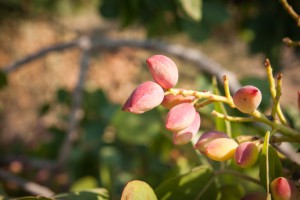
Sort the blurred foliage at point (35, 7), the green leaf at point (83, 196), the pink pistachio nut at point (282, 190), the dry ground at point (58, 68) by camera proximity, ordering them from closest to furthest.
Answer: the pink pistachio nut at point (282, 190), the green leaf at point (83, 196), the blurred foliage at point (35, 7), the dry ground at point (58, 68)

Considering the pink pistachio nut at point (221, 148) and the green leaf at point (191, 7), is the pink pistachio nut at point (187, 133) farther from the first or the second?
the green leaf at point (191, 7)

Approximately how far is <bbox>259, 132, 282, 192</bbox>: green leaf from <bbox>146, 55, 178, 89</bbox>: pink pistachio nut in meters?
0.13

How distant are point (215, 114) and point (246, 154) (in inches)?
2.6

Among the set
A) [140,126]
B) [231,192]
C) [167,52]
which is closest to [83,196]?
[231,192]

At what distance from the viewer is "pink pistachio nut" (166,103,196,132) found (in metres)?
0.51

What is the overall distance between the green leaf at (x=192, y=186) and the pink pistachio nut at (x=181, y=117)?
0.38ft

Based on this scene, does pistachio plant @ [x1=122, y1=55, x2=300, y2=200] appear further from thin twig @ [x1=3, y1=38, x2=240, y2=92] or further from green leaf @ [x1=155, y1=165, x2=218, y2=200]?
thin twig @ [x1=3, y1=38, x2=240, y2=92]

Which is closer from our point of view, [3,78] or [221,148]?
[221,148]

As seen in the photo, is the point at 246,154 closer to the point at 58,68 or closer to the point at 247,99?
the point at 247,99

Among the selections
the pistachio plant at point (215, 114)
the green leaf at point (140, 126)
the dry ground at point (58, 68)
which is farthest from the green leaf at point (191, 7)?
the dry ground at point (58, 68)

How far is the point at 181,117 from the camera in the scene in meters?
0.51

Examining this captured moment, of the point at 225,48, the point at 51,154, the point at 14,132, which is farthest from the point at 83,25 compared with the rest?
the point at 51,154

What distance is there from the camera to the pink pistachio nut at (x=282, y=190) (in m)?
0.48

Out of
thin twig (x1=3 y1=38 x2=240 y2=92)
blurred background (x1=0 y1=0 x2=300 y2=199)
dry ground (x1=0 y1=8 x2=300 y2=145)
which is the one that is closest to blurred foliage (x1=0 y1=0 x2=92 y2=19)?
blurred background (x1=0 y1=0 x2=300 y2=199)
